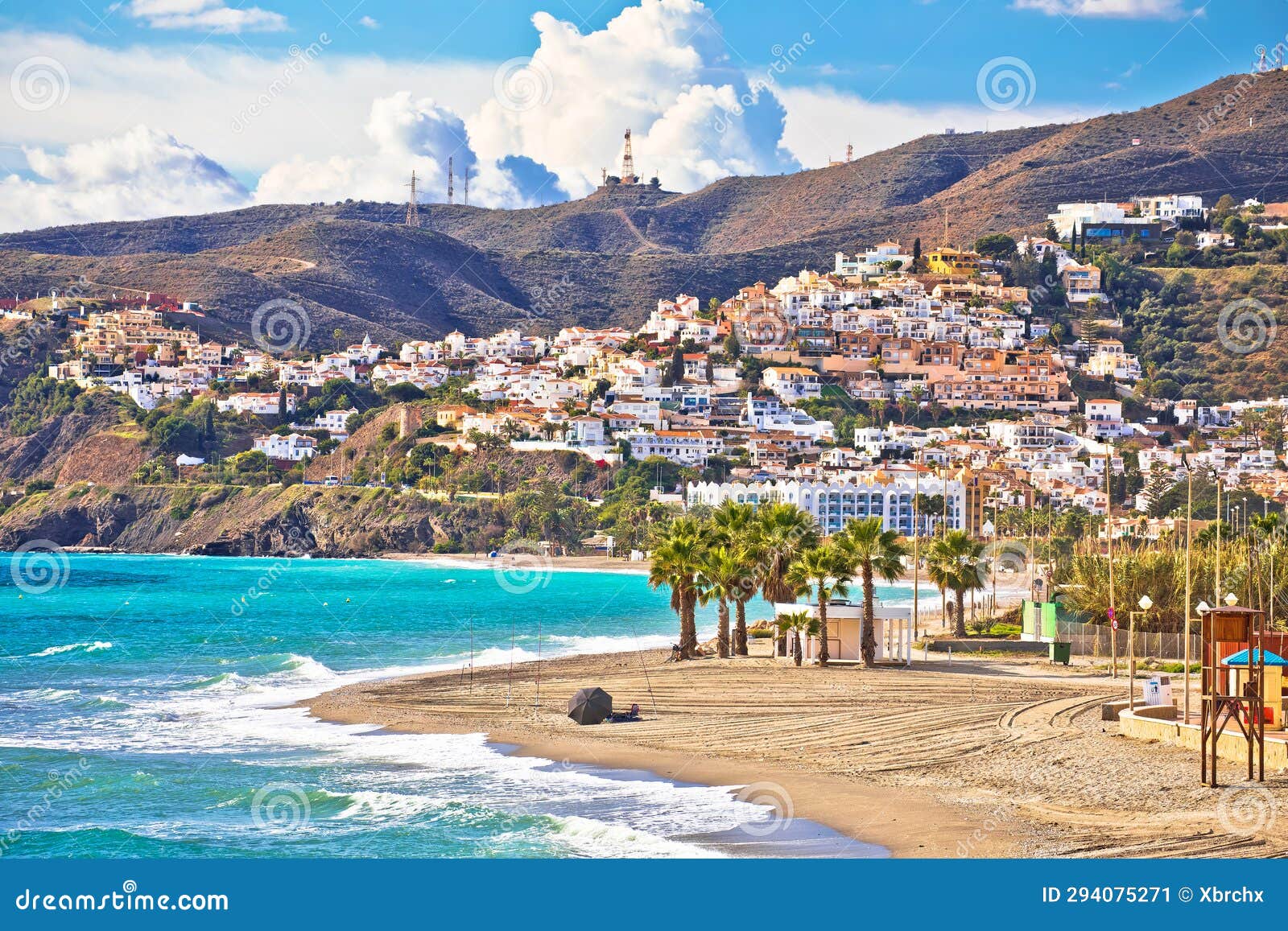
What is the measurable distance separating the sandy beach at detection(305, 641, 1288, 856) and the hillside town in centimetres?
5484

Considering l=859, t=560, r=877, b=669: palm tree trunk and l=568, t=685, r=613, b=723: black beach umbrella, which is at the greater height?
l=859, t=560, r=877, b=669: palm tree trunk

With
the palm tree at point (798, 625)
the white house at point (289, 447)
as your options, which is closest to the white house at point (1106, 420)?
the white house at point (289, 447)

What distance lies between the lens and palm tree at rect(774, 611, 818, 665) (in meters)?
31.0

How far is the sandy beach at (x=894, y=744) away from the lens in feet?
49.5

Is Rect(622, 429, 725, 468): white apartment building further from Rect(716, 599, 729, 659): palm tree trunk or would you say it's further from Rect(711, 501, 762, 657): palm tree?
Rect(716, 599, 729, 659): palm tree trunk

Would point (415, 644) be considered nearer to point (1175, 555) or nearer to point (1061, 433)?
point (1175, 555)

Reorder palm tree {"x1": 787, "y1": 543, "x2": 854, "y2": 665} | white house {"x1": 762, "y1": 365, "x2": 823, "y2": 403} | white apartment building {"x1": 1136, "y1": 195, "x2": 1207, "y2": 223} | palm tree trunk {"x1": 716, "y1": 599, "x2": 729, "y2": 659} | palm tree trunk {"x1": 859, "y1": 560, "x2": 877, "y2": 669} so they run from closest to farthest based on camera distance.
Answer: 1. palm tree {"x1": 787, "y1": 543, "x2": 854, "y2": 665}
2. palm tree trunk {"x1": 859, "y1": 560, "x2": 877, "y2": 669}
3. palm tree trunk {"x1": 716, "y1": 599, "x2": 729, "y2": 659}
4. white house {"x1": 762, "y1": 365, "x2": 823, "y2": 403}
5. white apartment building {"x1": 1136, "y1": 195, "x2": 1207, "y2": 223}

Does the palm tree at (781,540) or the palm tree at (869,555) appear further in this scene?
the palm tree at (781,540)

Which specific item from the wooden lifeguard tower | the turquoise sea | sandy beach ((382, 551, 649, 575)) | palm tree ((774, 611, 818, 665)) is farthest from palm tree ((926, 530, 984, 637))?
A: sandy beach ((382, 551, 649, 575))

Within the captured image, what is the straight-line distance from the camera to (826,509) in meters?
91.6

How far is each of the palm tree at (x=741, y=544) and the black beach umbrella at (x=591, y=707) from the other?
6.85 metres

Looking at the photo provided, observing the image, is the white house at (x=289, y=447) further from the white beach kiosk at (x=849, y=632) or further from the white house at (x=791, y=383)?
the white beach kiosk at (x=849, y=632)

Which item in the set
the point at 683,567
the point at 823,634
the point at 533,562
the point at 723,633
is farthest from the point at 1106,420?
the point at 823,634

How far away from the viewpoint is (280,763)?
22.1m
